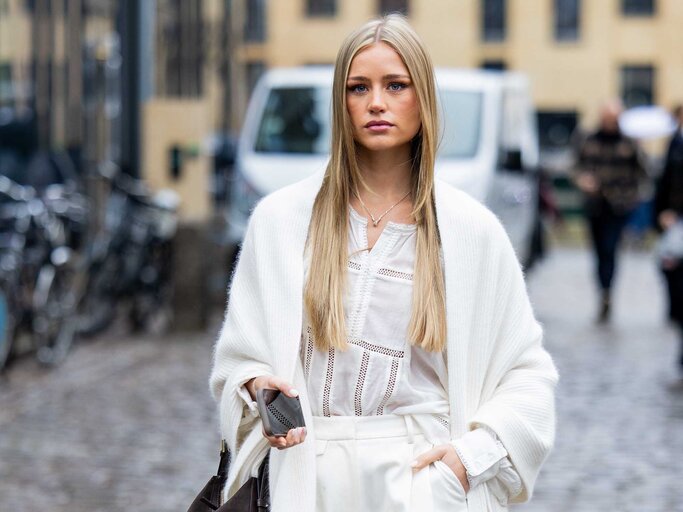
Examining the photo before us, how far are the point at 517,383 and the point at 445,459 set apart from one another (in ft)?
0.73

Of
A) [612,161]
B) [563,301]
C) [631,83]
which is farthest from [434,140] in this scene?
[631,83]

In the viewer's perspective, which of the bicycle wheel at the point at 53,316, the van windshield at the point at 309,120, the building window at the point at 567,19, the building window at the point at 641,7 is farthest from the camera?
the building window at the point at 567,19

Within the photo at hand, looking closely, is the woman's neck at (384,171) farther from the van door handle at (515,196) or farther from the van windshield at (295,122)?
the van door handle at (515,196)

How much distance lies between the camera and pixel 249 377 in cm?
308

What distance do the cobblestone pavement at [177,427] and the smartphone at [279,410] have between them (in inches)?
161

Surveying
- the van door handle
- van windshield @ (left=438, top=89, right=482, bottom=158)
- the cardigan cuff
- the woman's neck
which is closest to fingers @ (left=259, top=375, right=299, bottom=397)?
the cardigan cuff

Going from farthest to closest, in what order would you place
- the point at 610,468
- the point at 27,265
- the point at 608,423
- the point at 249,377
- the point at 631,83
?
the point at 631,83 → the point at 27,265 → the point at 608,423 → the point at 610,468 → the point at 249,377

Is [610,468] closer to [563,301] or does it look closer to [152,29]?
[563,301]

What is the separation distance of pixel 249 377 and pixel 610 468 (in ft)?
16.8

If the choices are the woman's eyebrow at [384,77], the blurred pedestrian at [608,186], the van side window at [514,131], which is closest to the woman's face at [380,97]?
the woman's eyebrow at [384,77]

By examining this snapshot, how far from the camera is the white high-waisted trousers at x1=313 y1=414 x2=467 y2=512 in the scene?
9.96 feet

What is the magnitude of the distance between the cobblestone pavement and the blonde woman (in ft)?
12.7

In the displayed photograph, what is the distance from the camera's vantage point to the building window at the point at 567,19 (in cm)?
5234

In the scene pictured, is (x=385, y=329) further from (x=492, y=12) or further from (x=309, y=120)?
(x=492, y=12)
